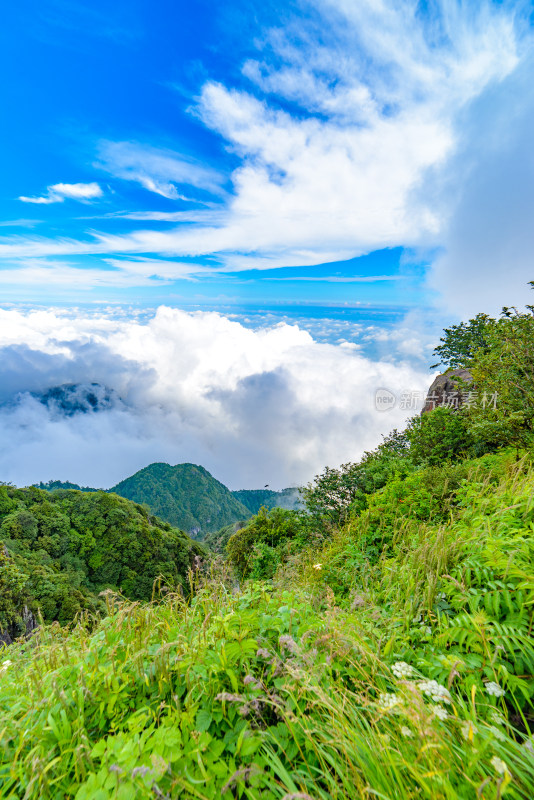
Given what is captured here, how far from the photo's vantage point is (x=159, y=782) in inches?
64.0

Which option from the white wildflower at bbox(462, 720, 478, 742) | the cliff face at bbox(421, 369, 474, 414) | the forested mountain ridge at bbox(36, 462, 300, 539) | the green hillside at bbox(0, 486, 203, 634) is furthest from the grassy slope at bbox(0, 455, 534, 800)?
the forested mountain ridge at bbox(36, 462, 300, 539)

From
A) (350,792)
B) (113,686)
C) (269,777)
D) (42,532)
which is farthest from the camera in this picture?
(42,532)

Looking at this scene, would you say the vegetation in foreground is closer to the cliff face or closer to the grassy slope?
the grassy slope

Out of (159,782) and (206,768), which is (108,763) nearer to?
(159,782)

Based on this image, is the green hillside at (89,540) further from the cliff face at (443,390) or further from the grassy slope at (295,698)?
the grassy slope at (295,698)

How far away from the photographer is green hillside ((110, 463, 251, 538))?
16438 cm

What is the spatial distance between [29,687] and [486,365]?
1119cm

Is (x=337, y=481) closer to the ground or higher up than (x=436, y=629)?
closer to the ground

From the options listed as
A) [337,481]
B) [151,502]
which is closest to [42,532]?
[337,481]

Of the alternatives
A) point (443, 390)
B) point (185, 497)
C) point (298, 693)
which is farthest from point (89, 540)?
point (185, 497)

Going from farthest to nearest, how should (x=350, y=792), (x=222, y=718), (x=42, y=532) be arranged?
(x=42, y=532) < (x=222, y=718) < (x=350, y=792)

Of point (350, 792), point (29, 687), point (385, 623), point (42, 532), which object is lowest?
point (42, 532)

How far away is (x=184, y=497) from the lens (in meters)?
176

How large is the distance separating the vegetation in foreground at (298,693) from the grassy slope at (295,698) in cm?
1
